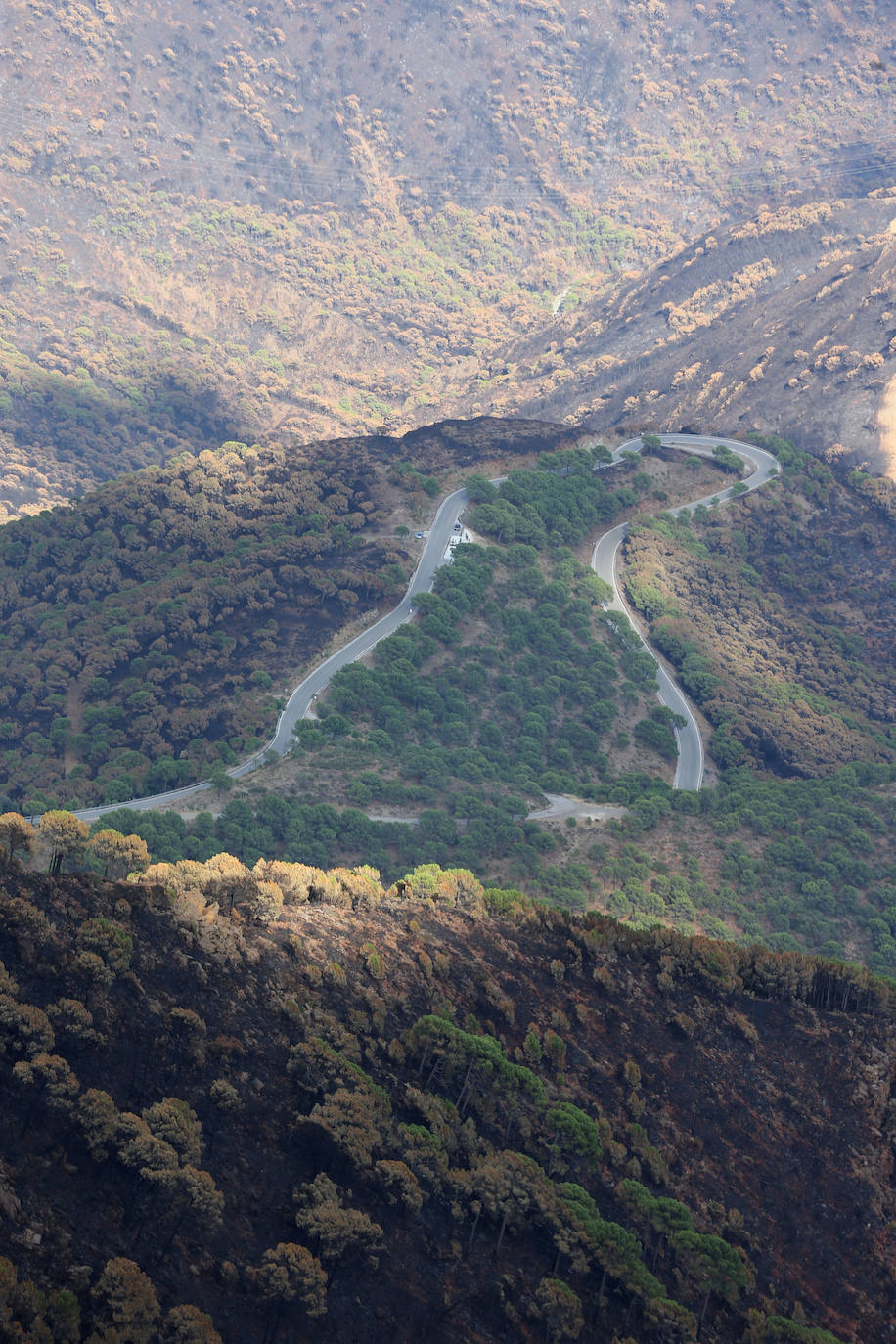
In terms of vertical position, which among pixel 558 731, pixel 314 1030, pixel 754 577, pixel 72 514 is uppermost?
pixel 754 577

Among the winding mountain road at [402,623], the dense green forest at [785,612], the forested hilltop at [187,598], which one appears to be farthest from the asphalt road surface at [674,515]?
the forested hilltop at [187,598]

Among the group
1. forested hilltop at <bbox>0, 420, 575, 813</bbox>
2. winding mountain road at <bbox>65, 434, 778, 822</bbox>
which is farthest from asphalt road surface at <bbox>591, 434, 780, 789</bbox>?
forested hilltop at <bbox>0, 420, 575, 813</bbox>

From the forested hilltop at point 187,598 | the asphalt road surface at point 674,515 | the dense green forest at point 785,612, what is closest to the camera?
the forested hilltop at point 187,598

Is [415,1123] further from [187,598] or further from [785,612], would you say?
[785,612]

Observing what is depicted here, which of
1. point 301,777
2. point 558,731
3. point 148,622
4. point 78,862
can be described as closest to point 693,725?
point 558,731

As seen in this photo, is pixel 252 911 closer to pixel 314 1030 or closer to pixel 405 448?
pixel 314 1030

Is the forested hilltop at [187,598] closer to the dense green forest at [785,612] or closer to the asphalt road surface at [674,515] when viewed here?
the asphalt road surface at [674,515]
